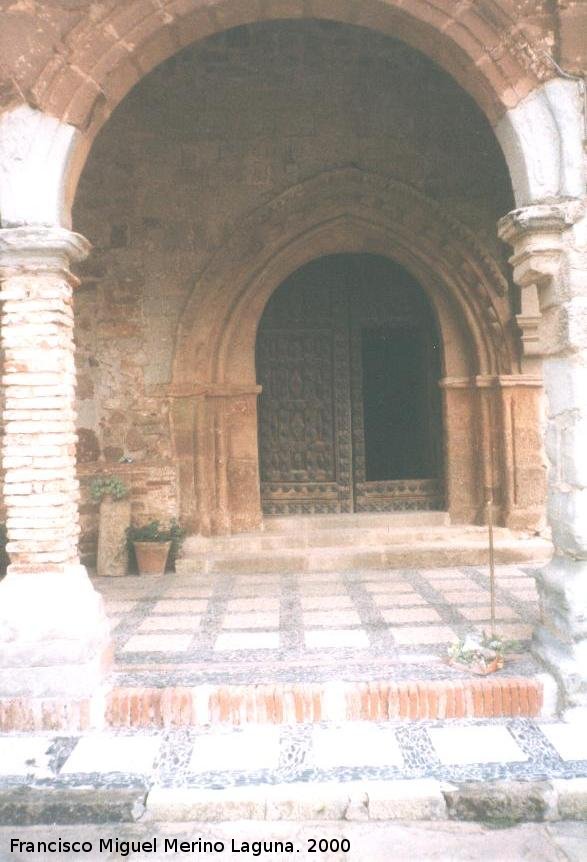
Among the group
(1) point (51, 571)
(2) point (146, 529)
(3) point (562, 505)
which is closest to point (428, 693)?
(3) point (562, 505)

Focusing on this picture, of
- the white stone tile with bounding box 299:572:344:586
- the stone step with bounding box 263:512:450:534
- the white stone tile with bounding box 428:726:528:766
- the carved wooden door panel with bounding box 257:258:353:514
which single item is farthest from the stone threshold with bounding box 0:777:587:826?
the carved wooden door panel with bounding box 257:258:353:514

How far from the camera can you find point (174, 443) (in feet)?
22.7

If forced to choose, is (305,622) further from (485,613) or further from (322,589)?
(485,613)

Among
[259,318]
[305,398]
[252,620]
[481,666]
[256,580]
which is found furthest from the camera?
[305,398]

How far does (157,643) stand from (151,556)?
2.17 meters

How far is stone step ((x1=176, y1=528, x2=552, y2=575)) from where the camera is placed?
6711 millimetres

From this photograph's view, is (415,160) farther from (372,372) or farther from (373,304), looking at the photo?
(372,372)

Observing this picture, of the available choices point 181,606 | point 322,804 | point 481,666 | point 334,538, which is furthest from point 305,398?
point 322,804

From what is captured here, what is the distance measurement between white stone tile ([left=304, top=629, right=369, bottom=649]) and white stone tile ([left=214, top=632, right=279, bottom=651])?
21 centimetres

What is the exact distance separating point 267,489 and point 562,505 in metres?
3.96

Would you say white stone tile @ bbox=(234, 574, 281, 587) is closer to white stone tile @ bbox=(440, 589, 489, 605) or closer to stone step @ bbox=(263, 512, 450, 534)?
stone step @ bbox=(263, 512, 450, 534)

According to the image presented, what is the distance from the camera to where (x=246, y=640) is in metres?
4.57

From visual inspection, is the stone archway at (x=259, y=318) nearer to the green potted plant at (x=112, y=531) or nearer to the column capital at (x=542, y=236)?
the green potted plant at (x=112, y=531)

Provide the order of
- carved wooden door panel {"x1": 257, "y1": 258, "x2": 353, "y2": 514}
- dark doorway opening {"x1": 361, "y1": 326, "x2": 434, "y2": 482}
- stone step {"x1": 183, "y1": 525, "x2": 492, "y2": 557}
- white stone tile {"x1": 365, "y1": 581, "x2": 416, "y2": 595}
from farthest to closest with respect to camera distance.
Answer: dark doorway opening {"x1": 361, "y1": 326, "x2": 434, "y2": 482} → carved wooden door panel {"x1": 257, "y1": 258, "x2": 353, "y2": 514} → stone step {"x1": 183, "y1": 525, "x2": 492, "y2": 557} → white stone tile {"x1": 365, "y1": 581, "x2": 416, "y2": 595}
